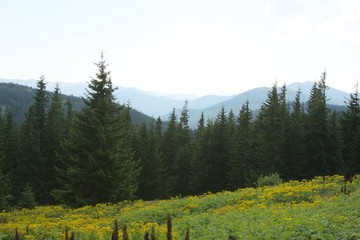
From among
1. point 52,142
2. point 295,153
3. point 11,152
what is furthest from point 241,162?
point 11,152

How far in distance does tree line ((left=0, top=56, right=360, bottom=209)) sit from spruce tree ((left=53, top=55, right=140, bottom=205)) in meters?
0.07

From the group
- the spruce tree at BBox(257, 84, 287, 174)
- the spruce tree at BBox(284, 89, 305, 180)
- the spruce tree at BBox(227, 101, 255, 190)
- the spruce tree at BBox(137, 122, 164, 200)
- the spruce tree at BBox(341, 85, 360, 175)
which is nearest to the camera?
the spruce tree at BBox(257, 84, 287, 174)

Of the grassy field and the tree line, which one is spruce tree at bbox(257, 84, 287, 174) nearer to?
the tree line

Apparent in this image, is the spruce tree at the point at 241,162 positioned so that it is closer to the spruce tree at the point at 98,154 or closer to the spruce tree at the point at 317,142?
the spruce tree at the point at 317,142

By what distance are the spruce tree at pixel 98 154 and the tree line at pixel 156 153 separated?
A: 0.07 meters

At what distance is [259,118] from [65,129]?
1124 inches

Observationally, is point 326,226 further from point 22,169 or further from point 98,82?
point 22,169

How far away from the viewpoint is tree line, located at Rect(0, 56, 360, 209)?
83.4 feet

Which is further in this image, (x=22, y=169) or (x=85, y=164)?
(x=22, y=169)

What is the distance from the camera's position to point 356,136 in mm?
42281

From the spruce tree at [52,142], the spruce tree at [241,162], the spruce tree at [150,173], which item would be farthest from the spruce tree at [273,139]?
the spruce tree at [52,142]

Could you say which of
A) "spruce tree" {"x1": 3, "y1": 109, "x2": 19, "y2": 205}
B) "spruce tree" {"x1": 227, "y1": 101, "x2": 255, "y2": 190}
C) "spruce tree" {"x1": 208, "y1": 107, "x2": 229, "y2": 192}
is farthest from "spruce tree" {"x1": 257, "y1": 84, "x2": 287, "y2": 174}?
"spruce tree" {"x1": 3, "y1": 109, "x2": 19, "y2": 205}

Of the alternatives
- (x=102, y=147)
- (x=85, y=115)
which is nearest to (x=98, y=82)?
(x=85, y=115)

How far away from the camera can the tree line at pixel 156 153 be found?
1000 inches
